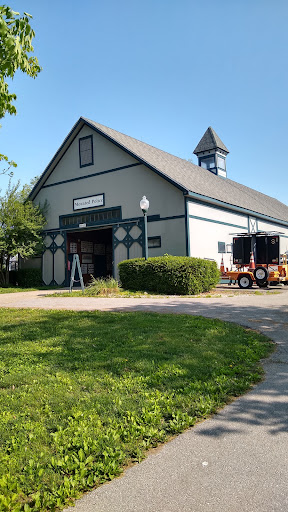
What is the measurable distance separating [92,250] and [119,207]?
5.30 meters

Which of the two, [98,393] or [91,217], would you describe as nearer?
[98,393]

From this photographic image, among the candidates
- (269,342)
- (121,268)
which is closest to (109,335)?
(269,342)

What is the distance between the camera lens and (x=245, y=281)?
16547mm

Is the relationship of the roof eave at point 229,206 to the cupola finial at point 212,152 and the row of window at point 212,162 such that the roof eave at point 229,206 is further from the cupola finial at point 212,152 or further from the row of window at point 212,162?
the row of window at point 212,162

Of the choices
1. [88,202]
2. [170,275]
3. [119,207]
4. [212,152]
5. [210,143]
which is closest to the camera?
[170,275]

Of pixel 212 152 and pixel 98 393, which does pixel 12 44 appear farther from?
pixel 212 152

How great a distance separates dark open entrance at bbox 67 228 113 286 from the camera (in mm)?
23234

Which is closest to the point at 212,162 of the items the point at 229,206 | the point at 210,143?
the point at 210,143

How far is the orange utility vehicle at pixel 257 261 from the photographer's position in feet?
53.9

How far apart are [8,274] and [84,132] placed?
943cm

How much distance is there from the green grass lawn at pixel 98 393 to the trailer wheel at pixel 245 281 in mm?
9854

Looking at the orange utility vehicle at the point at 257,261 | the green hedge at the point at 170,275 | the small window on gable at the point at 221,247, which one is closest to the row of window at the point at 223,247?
the small window on gable at the point at 221,247

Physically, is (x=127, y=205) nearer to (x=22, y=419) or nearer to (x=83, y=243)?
(x=83, y=243)

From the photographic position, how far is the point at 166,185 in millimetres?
18734
